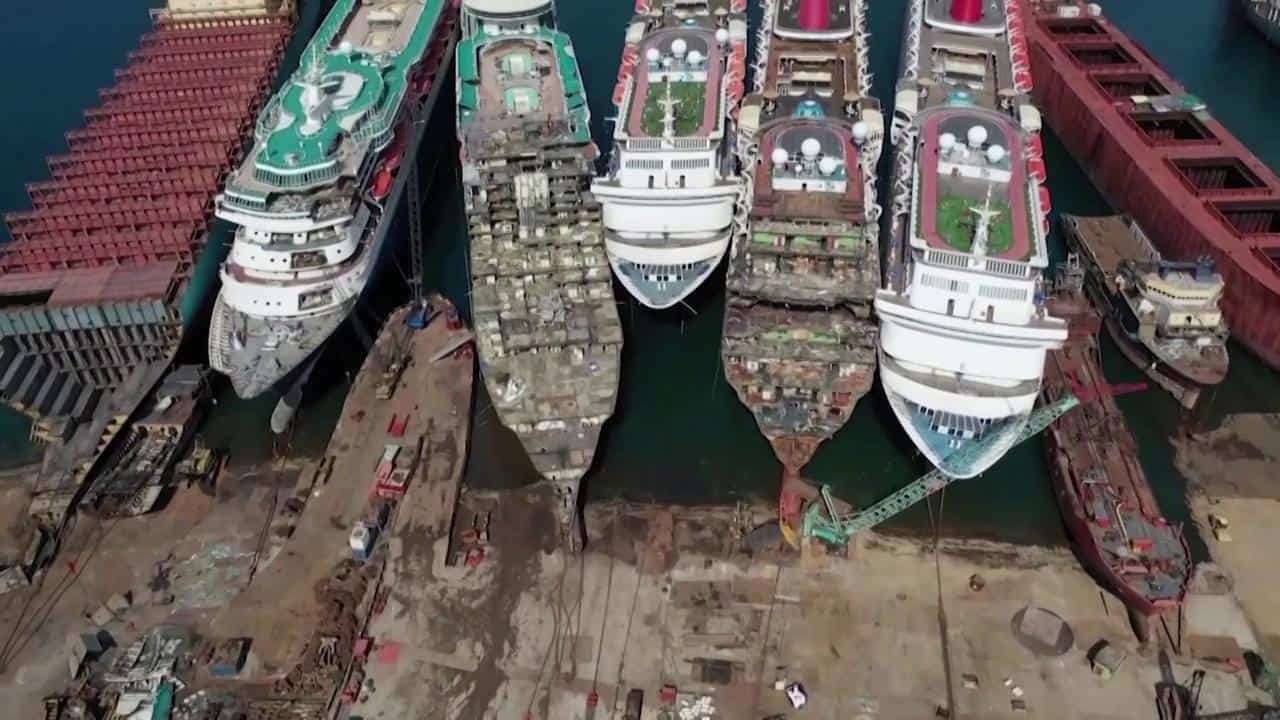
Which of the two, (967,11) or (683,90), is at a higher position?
(967,11)

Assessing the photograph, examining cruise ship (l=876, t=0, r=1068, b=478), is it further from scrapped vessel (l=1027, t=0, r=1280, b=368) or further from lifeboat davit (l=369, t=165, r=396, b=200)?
lifeboat davit (l=369, t=165, r=396, b=200)

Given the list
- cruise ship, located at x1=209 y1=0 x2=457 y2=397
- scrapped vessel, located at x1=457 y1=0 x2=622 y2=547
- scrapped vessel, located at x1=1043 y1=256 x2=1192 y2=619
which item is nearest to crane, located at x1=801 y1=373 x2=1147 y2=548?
scrapped vessel, located at x1=1043 y1=256 x2=1192 y2=619

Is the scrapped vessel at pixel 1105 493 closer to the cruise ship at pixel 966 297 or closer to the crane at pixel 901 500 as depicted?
the crane at pixel 901 500

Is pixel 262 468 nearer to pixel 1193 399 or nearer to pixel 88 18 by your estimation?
pixel 1193 399

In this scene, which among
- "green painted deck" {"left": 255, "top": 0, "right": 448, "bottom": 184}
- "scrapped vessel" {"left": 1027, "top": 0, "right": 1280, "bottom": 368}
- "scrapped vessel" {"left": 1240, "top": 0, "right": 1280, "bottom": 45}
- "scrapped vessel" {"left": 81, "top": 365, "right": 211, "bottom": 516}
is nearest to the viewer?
"scrapped vessel" {"left": 81, "top": 365, "right": 211, "bottom": 516}

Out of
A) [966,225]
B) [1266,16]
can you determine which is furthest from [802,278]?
[1266,16]

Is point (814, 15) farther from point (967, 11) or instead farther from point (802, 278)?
point (802, 278)
